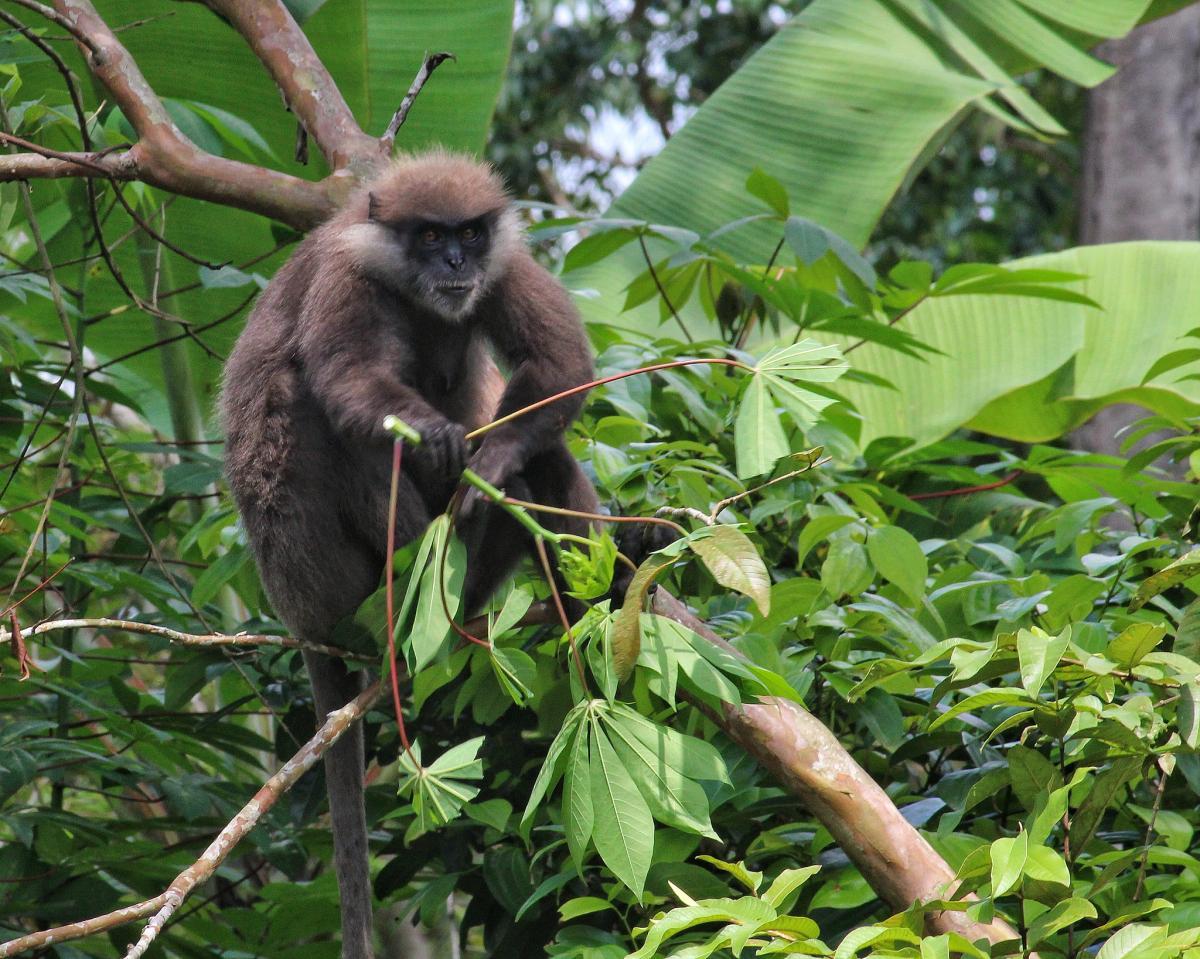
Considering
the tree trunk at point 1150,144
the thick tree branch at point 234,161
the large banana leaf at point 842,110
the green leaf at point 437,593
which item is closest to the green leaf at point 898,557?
the green leaf at point 437,593

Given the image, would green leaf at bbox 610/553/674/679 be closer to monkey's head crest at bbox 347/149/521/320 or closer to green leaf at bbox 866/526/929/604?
green leaf at bbox 866/526/929/604

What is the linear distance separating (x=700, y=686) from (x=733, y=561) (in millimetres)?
193

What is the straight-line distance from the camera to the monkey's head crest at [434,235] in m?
2.89

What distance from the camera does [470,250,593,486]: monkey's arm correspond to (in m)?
2.61

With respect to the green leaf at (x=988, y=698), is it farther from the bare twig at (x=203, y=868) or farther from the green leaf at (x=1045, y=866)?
the bare twig at (x=203, y=868)

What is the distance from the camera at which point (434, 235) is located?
9.80 feet

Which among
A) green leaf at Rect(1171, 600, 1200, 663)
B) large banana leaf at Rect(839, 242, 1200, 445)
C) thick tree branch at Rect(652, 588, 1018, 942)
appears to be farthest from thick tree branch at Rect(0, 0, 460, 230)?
large banana leaf at Rect(839, 242, 1200, 445)

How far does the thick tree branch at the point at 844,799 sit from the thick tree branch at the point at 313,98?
1316 mm

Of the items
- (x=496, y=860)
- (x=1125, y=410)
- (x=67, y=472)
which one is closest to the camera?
(x=496, y=860)

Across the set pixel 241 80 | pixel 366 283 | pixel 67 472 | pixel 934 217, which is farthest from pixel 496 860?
pixel 934 217

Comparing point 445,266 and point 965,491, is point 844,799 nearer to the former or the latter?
point 445,266

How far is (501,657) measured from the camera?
1.86 metres

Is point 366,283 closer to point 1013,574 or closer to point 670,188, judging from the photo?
point 1013,574

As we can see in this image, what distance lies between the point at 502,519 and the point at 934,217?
28.7ft
